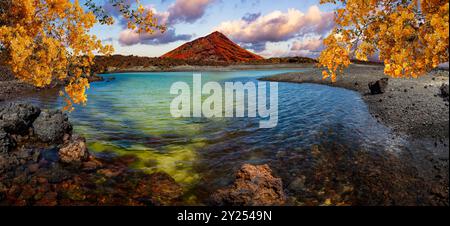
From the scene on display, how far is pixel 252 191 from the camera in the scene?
8.72 m

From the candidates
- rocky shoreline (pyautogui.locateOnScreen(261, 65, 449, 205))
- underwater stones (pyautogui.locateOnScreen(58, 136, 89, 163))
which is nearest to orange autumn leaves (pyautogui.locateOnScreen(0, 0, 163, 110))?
underwater stones (pyautogui.locateOnScreen(58, 136, 89, 163))

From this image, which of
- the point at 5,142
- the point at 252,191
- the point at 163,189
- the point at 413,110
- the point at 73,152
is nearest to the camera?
the point at 252,191

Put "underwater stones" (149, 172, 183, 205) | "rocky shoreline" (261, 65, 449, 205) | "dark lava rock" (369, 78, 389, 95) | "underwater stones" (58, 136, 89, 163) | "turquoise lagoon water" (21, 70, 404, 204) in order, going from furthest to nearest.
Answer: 1. "dark lava rock" (369, 78, 389, 95)
2. "underwater stones" (58, 136, 89, 163)
3. "turquoise lagoon water" (21, 70, 404, 204)
4. "underwater stones" (149, 172, 183, 205)
5. "rocky shoreline" (261, 65, 449, 205)

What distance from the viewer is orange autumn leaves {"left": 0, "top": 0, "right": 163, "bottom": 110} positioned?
29.7 ft

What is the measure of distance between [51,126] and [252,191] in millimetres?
10935

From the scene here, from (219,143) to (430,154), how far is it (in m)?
8.75

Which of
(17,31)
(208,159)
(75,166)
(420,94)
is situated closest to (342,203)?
(208,159)

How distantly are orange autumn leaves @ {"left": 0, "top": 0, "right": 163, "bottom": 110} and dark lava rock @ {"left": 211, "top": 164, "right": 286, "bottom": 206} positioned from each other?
20.0ft

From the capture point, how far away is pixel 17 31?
9.03 metres

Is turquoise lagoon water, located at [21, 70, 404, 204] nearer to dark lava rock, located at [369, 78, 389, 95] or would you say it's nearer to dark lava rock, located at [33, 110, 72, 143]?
dark lava rock, located at [33, 110, 72, 143]

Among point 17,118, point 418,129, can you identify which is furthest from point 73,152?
point 418,129

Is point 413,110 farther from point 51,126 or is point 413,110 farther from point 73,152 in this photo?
point 51,126
